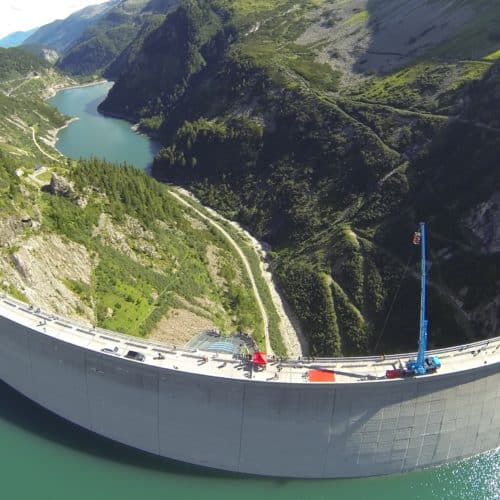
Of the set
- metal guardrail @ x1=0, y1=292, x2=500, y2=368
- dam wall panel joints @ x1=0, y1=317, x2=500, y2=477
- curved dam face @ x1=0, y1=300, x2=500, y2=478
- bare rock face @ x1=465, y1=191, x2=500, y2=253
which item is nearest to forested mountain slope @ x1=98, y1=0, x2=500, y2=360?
bare rock face @ x1=465, y1=191, x2=500, y2=253

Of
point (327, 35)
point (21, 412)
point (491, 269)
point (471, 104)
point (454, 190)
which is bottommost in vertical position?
point (21, 412)

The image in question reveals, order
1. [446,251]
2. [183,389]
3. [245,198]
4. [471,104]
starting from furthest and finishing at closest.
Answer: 1. [245,198]
2. [471,104]
3. [446,251]
4. [183,389]

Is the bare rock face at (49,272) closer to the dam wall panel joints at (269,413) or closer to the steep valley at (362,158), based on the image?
the dam wall panel joints at (269,413)

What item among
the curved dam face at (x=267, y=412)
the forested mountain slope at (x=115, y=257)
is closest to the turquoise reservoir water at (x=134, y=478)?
the curved dam face at (x=267, y=412)

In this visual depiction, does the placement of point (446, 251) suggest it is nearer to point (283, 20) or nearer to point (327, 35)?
point (327, 35)

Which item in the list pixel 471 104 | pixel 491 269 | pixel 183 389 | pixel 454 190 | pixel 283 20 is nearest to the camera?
pixel 183 389

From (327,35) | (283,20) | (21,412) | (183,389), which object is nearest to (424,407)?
(183,389)

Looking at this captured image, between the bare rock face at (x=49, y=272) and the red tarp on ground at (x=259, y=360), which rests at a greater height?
the bare rock face at (x=49, y=272)
